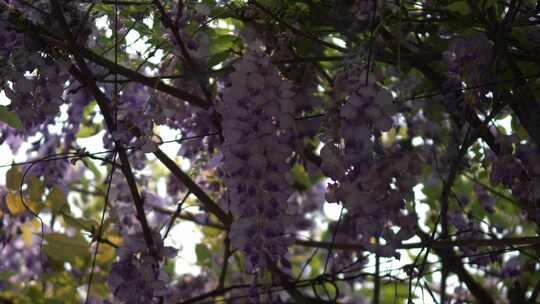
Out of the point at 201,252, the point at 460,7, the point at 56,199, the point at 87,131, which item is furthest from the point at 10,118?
the point at 201,252

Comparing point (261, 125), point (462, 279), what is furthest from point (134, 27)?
point (462, 279)

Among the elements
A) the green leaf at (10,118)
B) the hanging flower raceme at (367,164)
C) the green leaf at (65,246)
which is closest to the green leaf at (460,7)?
the hanging flower raceme at (367,164)

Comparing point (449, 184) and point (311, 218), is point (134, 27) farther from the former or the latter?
point (311, 218)

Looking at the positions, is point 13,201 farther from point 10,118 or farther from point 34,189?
point 10,118

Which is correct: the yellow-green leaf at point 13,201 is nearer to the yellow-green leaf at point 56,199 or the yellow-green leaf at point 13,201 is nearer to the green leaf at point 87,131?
the yellow-green leaf at point 56,199

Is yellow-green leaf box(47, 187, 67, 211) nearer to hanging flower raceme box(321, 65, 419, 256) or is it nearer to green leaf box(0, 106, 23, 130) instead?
green leaf box(0, 106, 23, 130)

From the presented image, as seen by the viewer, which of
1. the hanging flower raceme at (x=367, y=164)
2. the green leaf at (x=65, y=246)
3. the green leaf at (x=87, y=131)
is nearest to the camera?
the hanging flower raceme at (x=367, y=164)
